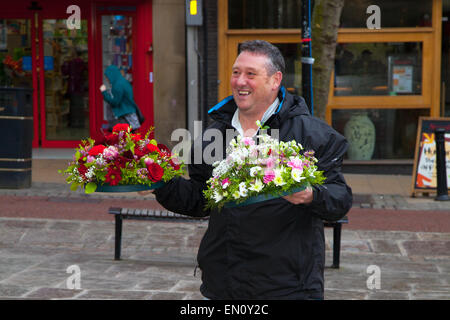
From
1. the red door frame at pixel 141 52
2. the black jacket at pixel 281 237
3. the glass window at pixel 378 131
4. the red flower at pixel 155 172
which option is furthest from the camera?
the red door frame at pixel 141 52

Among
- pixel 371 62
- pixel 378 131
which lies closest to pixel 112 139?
pixel 371 62

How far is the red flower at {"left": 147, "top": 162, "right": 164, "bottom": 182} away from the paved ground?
112 inches

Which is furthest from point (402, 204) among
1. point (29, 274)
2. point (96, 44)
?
point (96, 44)

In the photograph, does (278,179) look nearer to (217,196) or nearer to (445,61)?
(217,196)

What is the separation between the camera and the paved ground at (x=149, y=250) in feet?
21.6

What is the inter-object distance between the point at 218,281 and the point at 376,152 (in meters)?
11.2

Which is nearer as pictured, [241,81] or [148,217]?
[241,81]

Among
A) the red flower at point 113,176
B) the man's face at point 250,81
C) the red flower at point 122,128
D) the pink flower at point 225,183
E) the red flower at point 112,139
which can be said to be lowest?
the red flower at point 113,176

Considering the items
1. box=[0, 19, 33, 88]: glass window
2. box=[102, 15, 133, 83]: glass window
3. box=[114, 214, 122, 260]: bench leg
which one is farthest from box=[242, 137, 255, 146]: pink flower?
box=[0, 19, 33, 88]: glass window

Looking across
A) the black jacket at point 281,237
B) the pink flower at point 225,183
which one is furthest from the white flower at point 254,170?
the black jacket at point 281,237

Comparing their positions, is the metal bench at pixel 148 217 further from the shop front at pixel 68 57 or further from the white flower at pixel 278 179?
the shop front at pixel 68 57

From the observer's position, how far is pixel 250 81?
3486 millimetres

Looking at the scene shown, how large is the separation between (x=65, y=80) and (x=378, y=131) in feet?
21.5

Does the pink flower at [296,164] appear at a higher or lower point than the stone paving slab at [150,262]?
higher
